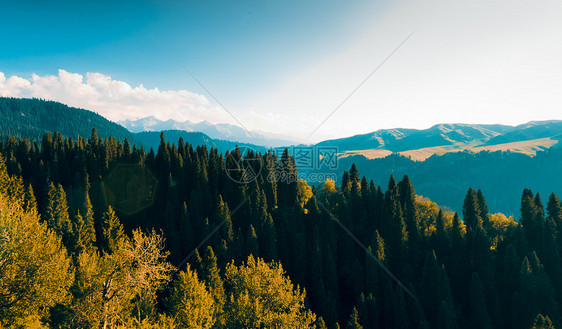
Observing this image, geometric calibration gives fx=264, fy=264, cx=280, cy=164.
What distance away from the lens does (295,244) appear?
71.8m

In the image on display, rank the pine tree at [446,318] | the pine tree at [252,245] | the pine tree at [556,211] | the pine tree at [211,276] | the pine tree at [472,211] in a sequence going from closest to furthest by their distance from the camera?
the pine tree at [211,276]
the pine tree at [446,318]
the pine tree at [252,245]
the pine tree at [556,211]
the pine tree at [472,211]

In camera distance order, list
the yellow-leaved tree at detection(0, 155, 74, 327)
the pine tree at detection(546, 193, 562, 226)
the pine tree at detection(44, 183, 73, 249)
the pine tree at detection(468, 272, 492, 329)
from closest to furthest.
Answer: the yellow-leaved tree at detection(0, 155, 74, 327)
the pine tree at detection(468, 272, 492, 329)
the pine tree at detection(44, 183, 73, 249)
the pine tree at detection(546, 193, 562, 226)

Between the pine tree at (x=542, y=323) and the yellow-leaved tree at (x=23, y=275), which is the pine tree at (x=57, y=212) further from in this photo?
the pine tree at (x=542, y=323)

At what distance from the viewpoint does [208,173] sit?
91125 millimetres

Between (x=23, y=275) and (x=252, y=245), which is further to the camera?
(x=252, y=245)

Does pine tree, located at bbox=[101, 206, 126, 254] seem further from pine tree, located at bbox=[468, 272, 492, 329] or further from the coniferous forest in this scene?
pine tree, located at bbox=[468, 272, 492, 329]

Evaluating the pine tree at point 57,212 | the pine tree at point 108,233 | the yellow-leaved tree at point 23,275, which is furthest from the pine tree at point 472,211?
the pine tree at point 57,212

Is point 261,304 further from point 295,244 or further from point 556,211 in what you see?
point 556,211

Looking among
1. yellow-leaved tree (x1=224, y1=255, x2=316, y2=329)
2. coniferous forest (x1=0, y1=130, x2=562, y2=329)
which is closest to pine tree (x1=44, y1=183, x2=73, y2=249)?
coniferous forest (x1=0, y1=130, x2=562, y2=329)

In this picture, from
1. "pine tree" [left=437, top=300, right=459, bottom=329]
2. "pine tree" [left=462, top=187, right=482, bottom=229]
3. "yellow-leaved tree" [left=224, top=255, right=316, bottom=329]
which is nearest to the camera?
"yellow-leaved tree" [left=224, top=255, right=316, bottom=329]

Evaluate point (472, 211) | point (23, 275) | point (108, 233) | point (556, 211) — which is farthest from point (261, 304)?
point (556, 211)

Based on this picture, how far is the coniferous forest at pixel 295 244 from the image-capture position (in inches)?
1628

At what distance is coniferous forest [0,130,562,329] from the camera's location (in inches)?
1628

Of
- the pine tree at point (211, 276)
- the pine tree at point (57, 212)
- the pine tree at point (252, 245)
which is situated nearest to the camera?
the pine tree at point (211, 276)
